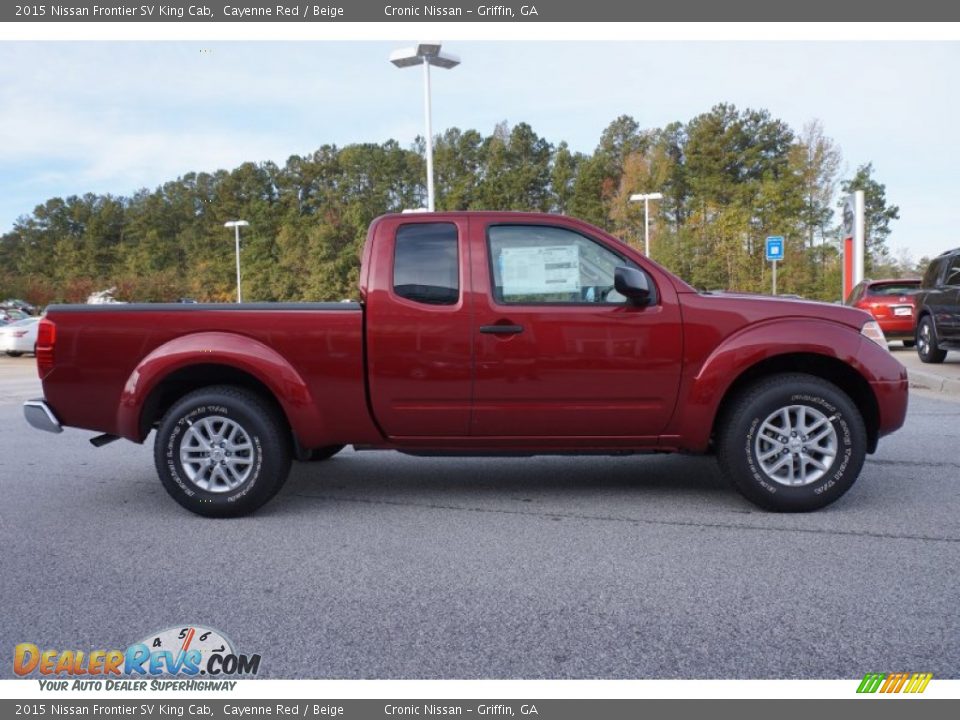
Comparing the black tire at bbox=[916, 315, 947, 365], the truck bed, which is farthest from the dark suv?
the truck bed

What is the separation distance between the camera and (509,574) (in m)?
3.78

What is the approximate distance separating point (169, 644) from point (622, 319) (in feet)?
9.82

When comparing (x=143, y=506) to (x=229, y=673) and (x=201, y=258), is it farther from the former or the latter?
(x=201, y=258)

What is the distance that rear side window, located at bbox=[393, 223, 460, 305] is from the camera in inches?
191

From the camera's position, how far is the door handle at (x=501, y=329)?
15.6ft

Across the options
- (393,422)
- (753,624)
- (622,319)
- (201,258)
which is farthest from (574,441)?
(201,258)

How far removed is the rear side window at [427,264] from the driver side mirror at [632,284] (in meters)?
0.97

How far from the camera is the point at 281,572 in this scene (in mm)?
3881

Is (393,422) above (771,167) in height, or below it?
below

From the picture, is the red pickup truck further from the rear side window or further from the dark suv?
the dark suv

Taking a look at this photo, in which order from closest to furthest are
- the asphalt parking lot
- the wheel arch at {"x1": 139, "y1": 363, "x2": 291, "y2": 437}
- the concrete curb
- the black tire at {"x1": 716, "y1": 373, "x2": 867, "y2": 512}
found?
the asphalt parking lot → the black tire at {"x1": 716, "y1": 373, "x2": 867, "y2": 512} → the wheel arch at {"x1": 139, "y1": 363, "x2": 291, "y2": 437} → the concrete curb

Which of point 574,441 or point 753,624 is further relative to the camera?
point 574,441

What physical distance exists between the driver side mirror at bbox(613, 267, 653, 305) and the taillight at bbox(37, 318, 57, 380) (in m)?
3.48

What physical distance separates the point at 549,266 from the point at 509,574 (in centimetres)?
200
